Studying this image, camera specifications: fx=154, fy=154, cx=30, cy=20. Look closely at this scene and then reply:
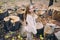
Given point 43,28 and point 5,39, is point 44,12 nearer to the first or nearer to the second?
point 43,28

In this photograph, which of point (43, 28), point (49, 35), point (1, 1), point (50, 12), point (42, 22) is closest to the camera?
point (49, 35)

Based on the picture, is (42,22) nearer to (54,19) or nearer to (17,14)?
(54,19)

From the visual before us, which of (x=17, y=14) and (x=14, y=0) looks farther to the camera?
(x=14, y=0)

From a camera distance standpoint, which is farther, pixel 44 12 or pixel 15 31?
pixel 44 12

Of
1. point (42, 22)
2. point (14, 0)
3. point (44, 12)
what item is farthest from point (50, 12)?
point (14, 0)

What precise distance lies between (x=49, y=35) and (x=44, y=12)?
1508 millimetres

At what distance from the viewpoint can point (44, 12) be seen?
558cm

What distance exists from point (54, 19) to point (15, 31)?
138cm

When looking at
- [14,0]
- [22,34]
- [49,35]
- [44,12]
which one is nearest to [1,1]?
[14,0]

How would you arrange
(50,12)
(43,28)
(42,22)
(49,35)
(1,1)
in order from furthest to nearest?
(1,1) < (50,12) < (42,22) < (43,28) < (49,35)

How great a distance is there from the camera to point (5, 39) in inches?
189

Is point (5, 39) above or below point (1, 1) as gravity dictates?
below

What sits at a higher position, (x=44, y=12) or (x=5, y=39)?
(x=44, y=12)

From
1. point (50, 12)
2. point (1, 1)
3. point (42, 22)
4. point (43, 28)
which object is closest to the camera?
point (43, 28)
